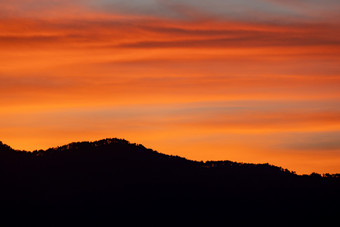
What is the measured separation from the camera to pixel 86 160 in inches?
4567

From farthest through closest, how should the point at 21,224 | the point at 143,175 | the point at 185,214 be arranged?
the point at 143,175 < the point at 185,214 < the point at 21,224

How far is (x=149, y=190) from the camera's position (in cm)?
10969

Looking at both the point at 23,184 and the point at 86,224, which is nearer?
the point at 86,224

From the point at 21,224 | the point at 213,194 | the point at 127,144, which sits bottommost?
the point at 21,224

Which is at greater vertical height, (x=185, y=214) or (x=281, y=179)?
(x=281, y=179)

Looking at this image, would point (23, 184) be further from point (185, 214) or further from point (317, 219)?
point (317, 219)

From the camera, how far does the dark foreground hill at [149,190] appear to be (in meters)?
104

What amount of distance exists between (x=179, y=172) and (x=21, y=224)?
84.3 feet

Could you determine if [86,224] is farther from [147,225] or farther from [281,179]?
[281,179]

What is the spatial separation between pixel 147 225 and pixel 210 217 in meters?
8.75

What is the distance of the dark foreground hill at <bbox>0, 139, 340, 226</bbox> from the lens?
104m

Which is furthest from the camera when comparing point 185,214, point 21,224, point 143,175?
point 143,175

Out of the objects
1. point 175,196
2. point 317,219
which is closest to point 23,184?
point 175,196

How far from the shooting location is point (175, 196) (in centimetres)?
10912
